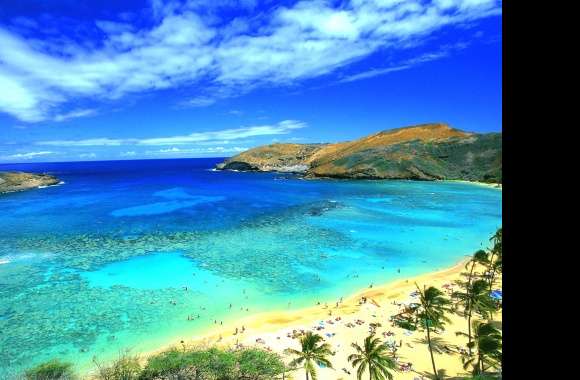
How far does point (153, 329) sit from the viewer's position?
24.5 meters

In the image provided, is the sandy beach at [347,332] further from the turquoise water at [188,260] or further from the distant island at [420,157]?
the distant island at [420,157]

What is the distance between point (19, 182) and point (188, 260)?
10622cm

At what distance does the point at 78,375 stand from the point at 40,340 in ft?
19.4

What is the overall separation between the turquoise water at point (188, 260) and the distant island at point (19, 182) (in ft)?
157

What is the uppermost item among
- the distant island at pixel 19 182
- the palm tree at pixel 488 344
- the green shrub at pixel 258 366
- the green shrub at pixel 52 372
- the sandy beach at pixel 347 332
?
the distant island at pixel 19 182

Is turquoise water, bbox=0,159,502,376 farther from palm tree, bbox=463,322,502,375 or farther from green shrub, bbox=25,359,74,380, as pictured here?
palm tree, bbox=463,322,502,375

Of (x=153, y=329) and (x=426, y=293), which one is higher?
(x=426, y=293)

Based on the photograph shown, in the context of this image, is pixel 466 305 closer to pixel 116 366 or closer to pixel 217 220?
pixel 116 366

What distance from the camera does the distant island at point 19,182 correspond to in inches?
4297

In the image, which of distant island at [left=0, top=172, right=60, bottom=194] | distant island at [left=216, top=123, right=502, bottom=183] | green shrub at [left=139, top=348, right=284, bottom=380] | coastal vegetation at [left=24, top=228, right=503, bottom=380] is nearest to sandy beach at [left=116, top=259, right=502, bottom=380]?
coastal vegetation at [left=24, top=228, right=503, bottom=380]

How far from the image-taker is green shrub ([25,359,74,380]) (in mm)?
17297

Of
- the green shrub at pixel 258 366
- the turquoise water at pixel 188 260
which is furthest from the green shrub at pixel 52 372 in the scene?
the green shrub at pixel 258 366
